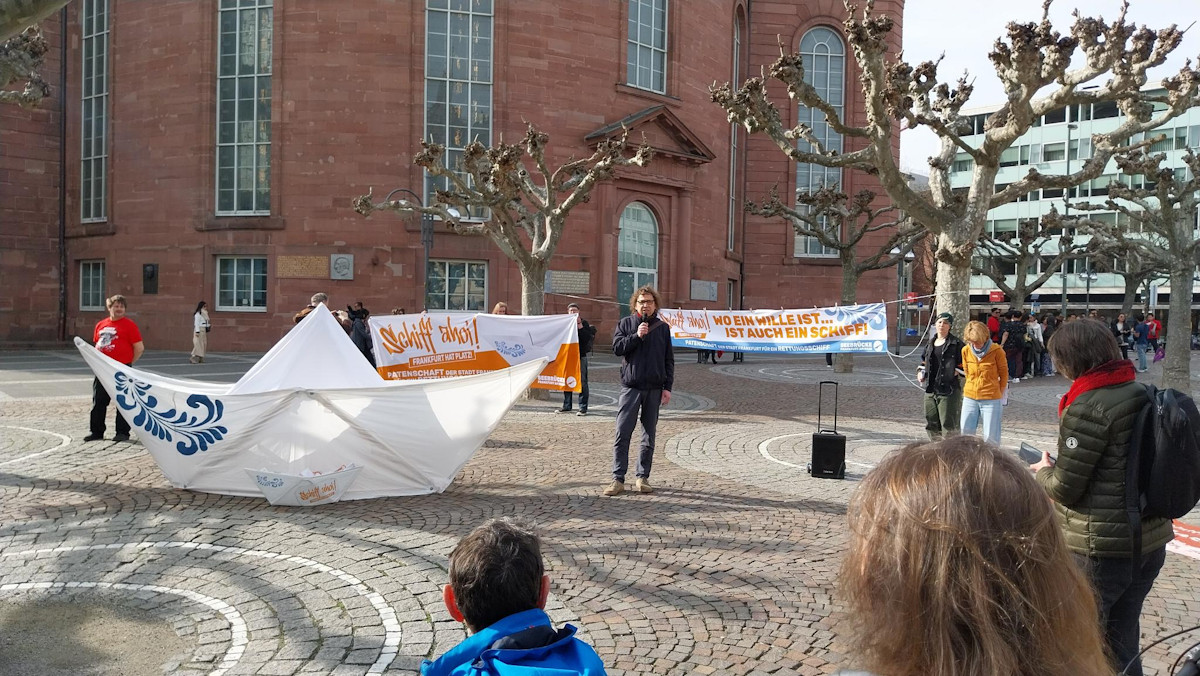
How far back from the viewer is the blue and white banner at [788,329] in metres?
12.9

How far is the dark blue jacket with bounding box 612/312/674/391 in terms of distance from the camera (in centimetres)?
869

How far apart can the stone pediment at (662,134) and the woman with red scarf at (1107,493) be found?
26491mm

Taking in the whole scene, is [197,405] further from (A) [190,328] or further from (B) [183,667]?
(A) [190,328]

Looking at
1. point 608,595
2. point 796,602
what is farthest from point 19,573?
point 796,602

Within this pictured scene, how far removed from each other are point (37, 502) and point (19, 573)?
223cm

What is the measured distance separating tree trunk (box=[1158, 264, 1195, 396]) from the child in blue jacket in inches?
820

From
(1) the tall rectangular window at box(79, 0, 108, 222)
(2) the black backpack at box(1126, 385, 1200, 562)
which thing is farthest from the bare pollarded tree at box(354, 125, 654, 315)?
(1) the tall rectangular window at box(79, 0, 108, 222)

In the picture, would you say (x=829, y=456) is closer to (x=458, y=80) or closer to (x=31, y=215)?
(x=458, y=80)

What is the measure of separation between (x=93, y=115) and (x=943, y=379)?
1263 inches

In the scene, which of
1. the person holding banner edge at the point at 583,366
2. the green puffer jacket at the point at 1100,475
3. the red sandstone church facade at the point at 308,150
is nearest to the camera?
the green puffer jacket at the point at 1100,475

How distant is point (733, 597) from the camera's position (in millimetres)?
5562

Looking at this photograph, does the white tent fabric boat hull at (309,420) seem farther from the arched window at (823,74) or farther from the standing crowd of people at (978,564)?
the arched window at (823,74)

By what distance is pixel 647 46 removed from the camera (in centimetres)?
3206

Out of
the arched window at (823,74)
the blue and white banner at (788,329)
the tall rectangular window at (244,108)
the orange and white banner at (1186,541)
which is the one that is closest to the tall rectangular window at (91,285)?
the tall rectangular window at (244,108)
